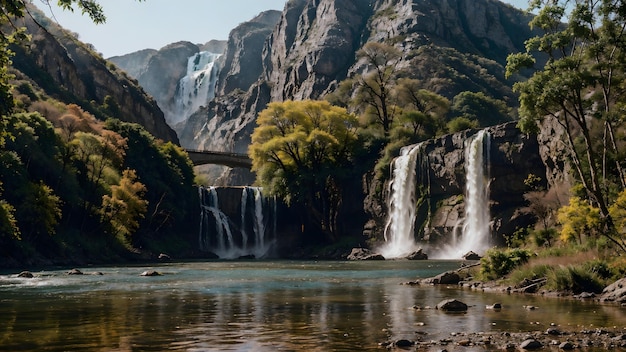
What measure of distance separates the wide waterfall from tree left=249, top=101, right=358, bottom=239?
32.6 feet

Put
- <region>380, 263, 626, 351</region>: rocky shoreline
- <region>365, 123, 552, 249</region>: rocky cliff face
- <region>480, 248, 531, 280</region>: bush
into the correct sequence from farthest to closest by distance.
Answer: <region>365, 123, 552, 249</region>: rocky cliff face
<region>480, 248, 531, 280</region>: bush
<region>380, 263, 626, 351</region>: rocky shoreline

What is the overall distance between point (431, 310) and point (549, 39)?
42.3 ft

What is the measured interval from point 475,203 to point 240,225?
127 feet

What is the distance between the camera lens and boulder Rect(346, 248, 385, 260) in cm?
7156

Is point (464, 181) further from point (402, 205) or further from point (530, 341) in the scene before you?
point (530, 341)

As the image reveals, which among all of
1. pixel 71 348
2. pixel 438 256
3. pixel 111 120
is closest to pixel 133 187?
pixel 111 120

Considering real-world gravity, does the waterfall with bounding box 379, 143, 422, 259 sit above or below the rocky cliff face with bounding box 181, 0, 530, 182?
below

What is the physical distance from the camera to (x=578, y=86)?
2498 centimetres

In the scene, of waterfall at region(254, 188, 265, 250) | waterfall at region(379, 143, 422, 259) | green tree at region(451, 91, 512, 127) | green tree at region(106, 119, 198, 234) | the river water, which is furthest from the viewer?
Answer: green tree at region(451, 91, 512, 127)

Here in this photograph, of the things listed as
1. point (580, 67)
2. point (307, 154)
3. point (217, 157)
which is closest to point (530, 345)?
point (580, 67)

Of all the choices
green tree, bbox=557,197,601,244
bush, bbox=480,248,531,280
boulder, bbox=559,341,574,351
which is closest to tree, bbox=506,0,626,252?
green tree, bbox=557,197,601,244

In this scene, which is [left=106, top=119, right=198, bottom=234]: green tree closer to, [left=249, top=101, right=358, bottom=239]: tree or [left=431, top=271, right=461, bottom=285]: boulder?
[left=249, top=101, right=358, bottom=239]: tree

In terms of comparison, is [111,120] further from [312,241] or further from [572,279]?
[572,279]

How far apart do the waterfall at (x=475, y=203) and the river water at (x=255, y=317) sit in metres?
40.9
